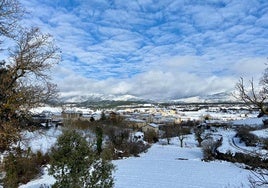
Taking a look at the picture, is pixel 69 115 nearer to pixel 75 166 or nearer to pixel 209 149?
pixel 209 149

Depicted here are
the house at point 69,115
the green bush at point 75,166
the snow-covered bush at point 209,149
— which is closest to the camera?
the green bush at point 75,166

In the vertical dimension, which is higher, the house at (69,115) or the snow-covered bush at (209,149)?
the house at (69,115)

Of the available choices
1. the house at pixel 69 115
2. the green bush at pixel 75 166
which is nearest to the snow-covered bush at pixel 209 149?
the house at pixel 69 115

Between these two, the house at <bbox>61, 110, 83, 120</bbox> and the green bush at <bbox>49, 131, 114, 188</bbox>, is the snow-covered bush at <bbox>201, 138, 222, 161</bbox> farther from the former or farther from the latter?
the green bush at <bbox>49, 131, 114, 188</bbox>

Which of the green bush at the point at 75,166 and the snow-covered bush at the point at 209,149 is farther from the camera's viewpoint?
the snow-covered bush at the point at 209,149

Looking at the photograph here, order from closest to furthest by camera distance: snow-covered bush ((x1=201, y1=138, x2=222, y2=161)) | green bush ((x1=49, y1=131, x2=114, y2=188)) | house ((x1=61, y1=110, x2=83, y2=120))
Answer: green bush ((x1=49, y1=131, x2=114, y2=188)) < snow-covered bush ((x1=201, y1=138, x2=222, y2=161)) < house ((x1=61, y1=110, x2=83, y2=120))

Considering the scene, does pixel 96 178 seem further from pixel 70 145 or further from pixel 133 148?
pixel 133 148

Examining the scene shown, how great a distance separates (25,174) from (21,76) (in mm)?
13776

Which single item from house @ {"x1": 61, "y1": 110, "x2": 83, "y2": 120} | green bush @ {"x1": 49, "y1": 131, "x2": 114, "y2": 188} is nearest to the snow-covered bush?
house @ {"x1": 61, "y1": 110, "x2": 83, "y2": 120}

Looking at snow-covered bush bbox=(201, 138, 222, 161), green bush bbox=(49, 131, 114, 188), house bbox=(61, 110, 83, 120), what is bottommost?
snow-covered bush bbox=(201, 138, 222, 161)

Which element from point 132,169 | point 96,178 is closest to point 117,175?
point 132,169

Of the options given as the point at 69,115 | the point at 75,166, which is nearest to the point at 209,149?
the point at 75,166

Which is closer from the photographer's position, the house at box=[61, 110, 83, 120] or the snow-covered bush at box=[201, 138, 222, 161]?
the snow-covered bush at box=[201, 138, 222, 161]

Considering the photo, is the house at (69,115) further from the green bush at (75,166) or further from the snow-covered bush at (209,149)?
the green bush at (75,166)
